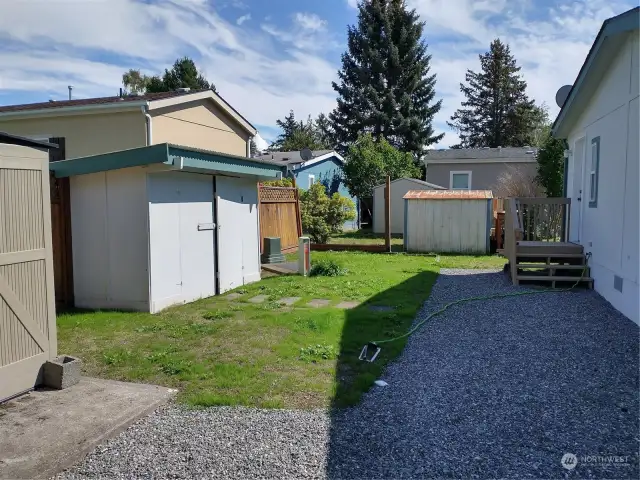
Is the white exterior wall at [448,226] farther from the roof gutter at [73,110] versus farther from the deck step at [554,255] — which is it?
the roof gutter at [73,110]

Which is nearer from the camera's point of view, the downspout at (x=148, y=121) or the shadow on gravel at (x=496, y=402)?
the shadow on gravel at (x=496, y=402)

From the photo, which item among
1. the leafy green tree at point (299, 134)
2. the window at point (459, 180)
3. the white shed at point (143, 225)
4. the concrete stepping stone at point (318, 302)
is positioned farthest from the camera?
the leafy green tree at point (299, 134)

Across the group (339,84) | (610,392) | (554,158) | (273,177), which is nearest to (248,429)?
(610,392)

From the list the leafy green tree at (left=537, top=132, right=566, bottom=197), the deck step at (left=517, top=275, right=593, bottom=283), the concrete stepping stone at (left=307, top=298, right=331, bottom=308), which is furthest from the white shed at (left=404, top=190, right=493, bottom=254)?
the concrete stepping stone at (left=307, top=298, right=331, bottom=308)

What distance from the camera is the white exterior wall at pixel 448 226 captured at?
46.8 feet

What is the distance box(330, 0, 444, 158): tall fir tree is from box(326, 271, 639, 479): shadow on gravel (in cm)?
3030

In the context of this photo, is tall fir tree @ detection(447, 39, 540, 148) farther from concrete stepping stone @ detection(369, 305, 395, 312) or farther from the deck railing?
concrete stepping stone @ detection(369, 305, 395, 312)

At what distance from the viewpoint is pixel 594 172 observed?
8406 mm

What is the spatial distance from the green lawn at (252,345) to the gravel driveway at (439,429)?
1.02 ft

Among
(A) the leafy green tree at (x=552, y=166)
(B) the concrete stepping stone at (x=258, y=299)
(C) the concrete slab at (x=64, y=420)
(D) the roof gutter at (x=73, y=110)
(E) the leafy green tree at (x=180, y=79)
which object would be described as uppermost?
(E) the leafy green tree at (x=180, y=79)

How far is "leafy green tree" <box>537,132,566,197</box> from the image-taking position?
16.4 metres

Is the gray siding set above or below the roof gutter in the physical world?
below

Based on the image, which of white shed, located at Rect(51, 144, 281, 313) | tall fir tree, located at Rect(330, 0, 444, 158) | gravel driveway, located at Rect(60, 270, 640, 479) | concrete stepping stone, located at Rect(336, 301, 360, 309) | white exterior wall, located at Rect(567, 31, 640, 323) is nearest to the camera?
gravel driveway, located at Rect(60, 270, 640, 479)

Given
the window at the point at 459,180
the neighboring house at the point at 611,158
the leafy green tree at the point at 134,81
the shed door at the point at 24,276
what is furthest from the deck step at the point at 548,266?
the leafy green tree at the point at 134,81
